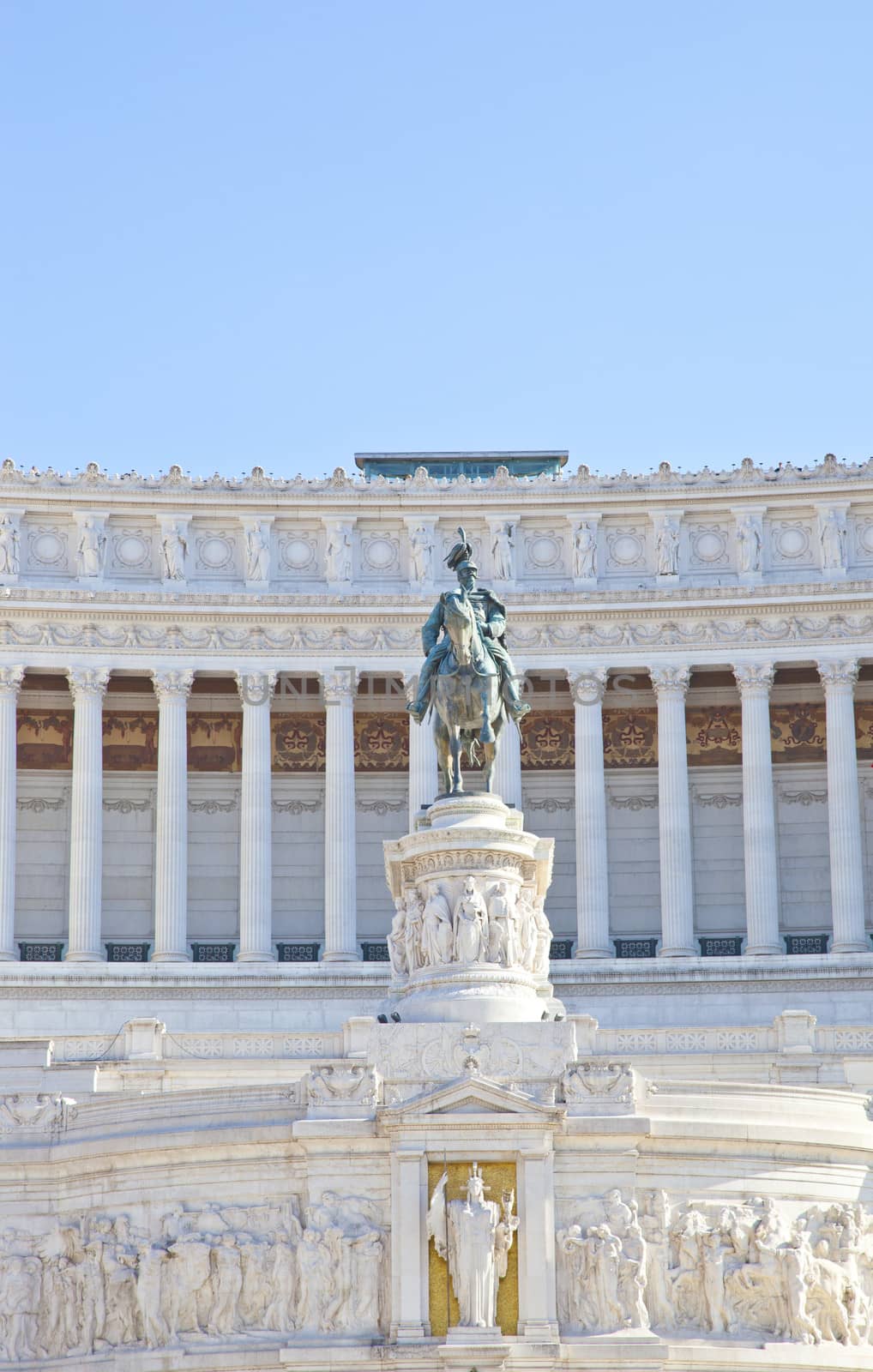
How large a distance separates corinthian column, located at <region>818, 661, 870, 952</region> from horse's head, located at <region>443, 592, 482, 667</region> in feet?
84.8

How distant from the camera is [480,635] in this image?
52281 mm

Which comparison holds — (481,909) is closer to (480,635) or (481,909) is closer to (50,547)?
(480,635)

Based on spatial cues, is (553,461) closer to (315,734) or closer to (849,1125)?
(315,734)

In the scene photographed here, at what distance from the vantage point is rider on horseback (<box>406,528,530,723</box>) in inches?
2056

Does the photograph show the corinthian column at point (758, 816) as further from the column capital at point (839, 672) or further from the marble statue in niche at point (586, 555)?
the marble statue in niche at point (586, 555)

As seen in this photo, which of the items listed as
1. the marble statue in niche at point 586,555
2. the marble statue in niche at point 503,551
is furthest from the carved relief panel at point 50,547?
the marble statue in niche at point 586,555

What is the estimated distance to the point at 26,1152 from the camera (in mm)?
47719

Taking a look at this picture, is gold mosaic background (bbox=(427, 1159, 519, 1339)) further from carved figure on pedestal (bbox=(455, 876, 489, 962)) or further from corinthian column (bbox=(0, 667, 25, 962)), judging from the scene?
corinthian column (bbox=(0, 667, 25, 962))

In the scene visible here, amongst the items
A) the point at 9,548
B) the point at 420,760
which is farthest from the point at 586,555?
the point at 9,548

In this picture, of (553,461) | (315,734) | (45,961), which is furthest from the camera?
(553,461)

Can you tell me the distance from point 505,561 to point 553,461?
1019 cm

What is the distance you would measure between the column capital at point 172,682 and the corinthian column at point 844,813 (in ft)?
55.2

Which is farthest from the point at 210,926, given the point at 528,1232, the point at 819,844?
the point at 528,1232

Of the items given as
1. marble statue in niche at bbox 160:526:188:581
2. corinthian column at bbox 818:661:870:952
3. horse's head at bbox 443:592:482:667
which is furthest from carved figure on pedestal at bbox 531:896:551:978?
marble statue in niche at bbox 160:526:188:581
